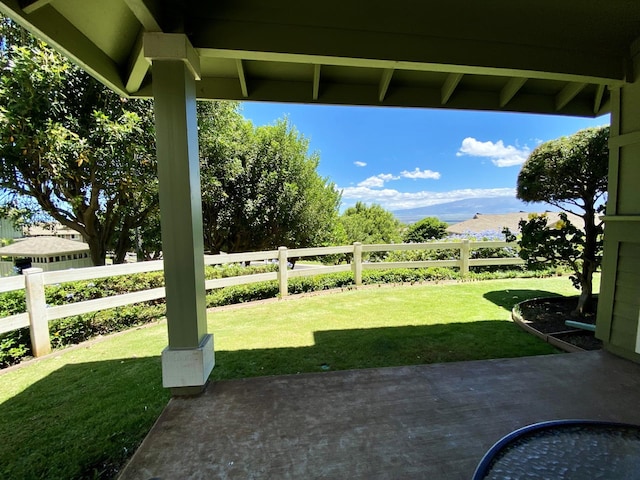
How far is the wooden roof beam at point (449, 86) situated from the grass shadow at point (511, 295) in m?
3.36

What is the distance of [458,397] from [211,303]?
Result: 402cm

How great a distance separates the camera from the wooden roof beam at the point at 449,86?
2.85 meters

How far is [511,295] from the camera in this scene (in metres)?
5.36

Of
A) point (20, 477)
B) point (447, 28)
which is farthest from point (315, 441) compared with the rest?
point (447, 28)

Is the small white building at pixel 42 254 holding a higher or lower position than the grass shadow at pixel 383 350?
lower

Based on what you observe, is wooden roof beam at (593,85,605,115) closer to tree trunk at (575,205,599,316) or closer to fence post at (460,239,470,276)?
tree trunk at (575,205,599,316)

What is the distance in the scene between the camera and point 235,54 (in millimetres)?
2186

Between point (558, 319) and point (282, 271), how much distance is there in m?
4.11

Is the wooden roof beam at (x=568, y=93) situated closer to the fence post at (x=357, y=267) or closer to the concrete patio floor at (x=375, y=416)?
the concrete patio floor at (x=375, y=416)

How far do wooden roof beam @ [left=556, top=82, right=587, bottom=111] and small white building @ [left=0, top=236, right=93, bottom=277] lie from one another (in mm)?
18814

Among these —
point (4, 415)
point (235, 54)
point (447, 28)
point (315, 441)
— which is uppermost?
point (447, 28)

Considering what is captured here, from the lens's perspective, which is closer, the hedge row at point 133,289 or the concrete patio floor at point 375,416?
the concrete patio floor at point 375,416

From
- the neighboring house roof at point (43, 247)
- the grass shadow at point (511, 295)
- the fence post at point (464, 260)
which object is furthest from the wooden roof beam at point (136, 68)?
the neighboring house roof at point (43, 247)

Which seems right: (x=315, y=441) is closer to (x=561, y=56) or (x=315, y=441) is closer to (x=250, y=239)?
(x=561, y=56)
